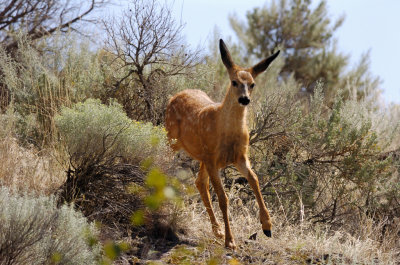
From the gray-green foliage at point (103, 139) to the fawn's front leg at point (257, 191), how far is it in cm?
91

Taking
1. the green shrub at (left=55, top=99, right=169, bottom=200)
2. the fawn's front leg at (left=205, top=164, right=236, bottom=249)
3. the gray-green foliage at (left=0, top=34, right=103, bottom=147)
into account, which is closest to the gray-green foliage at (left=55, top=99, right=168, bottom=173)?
the green shrub at (left=55, top=99, right=169, bottom=200)

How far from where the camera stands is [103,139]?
6035 millimetres

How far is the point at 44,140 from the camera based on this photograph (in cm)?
791

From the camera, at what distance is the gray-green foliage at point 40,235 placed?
15.1 feet

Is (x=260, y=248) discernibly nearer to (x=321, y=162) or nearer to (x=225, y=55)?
(x=225, y=55)

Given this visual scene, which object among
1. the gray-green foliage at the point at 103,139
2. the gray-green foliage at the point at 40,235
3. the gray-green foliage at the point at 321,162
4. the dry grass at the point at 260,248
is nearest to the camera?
the gray-green foliage at the point at 40,235

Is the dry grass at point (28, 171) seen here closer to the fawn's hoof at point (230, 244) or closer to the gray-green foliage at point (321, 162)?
the fawn's hoof at point (230, 244)

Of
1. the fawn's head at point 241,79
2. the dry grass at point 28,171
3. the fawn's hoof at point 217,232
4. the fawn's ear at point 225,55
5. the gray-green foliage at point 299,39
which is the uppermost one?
the gray-green foliage at point 299,39

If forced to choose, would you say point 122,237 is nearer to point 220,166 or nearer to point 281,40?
point 220,166

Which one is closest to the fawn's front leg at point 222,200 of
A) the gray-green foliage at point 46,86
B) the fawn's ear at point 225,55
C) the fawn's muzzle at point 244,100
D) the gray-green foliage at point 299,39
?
the fawn's muzzle at point 244,100

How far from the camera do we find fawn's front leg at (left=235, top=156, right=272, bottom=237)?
5789mm

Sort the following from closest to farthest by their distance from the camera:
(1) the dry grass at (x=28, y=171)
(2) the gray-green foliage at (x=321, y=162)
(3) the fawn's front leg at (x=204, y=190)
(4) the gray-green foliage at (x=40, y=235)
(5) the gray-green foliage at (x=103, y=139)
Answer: (4) the gray-green foliage at (x=40, y=235), (5) the gray-green foliage at (x=103, y=139), (1) the dry grass at (x=28, y=171), (3) the fawn's front leg at (x=204, y=190), (2) the gray-green foliage at (x=321, y=162)

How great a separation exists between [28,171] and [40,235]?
1.91m

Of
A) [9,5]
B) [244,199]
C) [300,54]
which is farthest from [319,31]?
[244,199]
